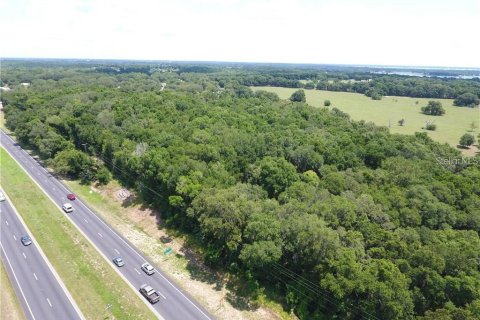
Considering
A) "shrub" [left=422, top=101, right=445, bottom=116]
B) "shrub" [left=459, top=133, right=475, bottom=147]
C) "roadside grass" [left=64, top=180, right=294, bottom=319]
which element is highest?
"shrub" [left=422, top=101, right=445, bottom=116]

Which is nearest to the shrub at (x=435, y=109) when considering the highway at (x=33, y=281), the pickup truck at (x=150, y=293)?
the pickup truck at (x=150, y=293)

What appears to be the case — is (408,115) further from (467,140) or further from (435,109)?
(467,140)

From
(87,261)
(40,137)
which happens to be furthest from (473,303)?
(40,137)

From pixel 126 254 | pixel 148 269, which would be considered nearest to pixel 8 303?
pixel 126 254

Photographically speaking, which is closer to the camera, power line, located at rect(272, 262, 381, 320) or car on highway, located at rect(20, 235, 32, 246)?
power line, located at rect(272, 262, 381, 320)

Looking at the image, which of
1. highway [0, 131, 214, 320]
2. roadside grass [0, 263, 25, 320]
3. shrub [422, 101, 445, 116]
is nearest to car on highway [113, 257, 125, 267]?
highway [0, 131, 214, 320]

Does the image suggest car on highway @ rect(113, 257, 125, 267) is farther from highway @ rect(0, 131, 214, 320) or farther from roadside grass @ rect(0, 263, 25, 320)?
roadside grass @ rect(0, 263, 25, 320)

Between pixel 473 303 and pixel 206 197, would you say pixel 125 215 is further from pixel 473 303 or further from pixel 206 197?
pixel 473 303
